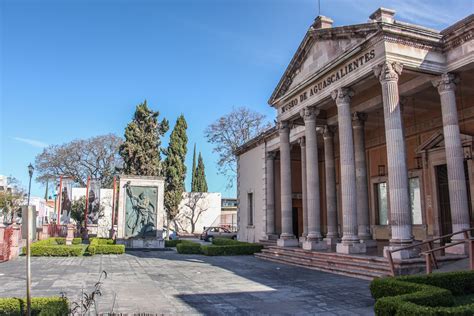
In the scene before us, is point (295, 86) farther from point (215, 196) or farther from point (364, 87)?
point (215, 196)

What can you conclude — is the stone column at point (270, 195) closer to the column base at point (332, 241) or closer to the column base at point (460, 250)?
the column base at point (332, 241)

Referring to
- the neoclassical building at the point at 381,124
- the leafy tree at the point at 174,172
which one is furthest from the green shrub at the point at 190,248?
the leafy tree at the point at 174,172

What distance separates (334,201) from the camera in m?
18.8

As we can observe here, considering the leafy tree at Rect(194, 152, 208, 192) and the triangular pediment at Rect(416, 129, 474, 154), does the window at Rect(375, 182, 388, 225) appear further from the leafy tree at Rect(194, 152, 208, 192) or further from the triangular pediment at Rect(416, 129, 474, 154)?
the leafy tree at Rect(194, 152, 208, 192)

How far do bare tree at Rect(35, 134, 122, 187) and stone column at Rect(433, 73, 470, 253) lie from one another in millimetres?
39880

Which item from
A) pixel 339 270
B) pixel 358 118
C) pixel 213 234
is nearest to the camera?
pixel 339 270

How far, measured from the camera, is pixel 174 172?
4025 centimetres

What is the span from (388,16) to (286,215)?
32.1 ft

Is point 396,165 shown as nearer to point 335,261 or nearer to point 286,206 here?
point 335,261

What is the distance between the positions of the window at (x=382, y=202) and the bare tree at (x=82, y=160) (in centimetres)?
3334

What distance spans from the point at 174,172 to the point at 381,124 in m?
24.2

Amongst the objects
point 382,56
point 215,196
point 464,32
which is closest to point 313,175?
point 382,56

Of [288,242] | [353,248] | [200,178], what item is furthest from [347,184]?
[200,178]

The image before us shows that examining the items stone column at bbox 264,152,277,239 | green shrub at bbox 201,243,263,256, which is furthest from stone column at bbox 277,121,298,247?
stone column at bbox 264,152,277,239
